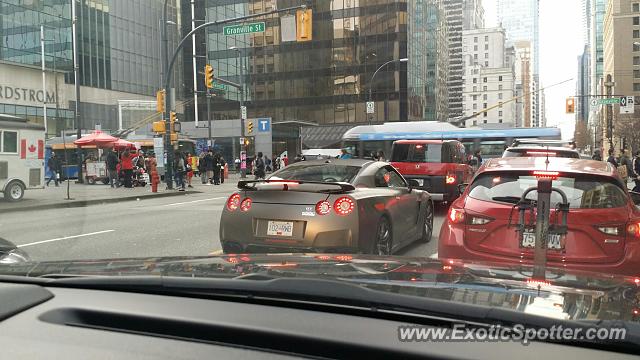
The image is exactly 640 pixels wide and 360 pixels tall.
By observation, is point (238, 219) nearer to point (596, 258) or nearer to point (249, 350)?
point (596, 258)

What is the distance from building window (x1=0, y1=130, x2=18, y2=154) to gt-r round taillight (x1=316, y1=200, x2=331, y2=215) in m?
14.9

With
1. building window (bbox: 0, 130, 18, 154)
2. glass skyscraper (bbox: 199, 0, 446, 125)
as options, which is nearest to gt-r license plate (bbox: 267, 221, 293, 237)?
building window (bbox: 0, 130, 18, 154)

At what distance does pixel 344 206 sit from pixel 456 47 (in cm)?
15546

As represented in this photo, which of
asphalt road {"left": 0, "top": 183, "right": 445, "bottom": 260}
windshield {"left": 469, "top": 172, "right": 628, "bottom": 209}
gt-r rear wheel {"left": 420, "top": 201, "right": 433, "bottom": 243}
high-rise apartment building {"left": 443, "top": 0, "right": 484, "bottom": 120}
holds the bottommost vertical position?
asphalt road {"left": 0, "top": 183, "right": 445, "bottom": 260}

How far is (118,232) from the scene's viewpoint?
1093 cm

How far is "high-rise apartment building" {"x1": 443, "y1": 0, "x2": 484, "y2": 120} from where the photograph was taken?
147 metres

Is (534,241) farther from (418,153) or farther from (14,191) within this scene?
(14,191)

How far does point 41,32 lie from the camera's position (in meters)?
46.4

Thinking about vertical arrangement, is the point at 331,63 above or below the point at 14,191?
above

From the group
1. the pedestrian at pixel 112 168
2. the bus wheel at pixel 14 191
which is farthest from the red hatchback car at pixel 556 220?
the pedestrian at pixel 112 168

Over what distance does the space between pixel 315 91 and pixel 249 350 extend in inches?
2708

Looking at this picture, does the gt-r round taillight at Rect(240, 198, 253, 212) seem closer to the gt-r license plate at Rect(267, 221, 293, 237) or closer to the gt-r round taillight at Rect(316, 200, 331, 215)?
the gt-r license plate at Rect(267, 221, 293, 237)

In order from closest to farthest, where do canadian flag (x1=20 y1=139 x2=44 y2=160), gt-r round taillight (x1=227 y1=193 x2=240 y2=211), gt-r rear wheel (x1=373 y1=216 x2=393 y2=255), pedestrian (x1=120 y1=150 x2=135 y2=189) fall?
gt-r round taillight (x1=227 y1=193 x2=240 y2=211)
gt-r rear wheel (x1=373 y1=216 x2=393 y2=255)
canadian flag (x1=20 y1=139 x2=44 y2=160)
pedestrian (x1=120 y1=150 x2=135 y2=189)

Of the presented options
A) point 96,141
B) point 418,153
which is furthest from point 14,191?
point 418,153
